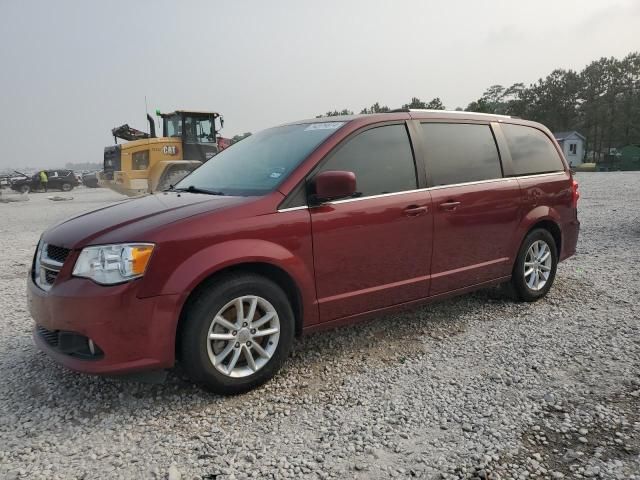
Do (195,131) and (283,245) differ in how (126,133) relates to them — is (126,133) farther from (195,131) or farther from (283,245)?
(283,245)

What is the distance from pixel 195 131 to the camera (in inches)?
632

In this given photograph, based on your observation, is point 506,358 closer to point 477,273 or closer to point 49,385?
point 477,273

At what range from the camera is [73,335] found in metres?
2.79

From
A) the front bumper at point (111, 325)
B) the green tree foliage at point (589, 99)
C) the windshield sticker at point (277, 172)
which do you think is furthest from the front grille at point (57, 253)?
the green tree foliage at point (589, 99)

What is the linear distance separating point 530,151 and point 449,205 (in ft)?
4.88

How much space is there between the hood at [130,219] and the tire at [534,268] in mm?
2879

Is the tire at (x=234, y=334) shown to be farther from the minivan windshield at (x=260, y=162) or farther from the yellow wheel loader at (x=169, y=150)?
the yellow wheel loader at (x=169, y=150)

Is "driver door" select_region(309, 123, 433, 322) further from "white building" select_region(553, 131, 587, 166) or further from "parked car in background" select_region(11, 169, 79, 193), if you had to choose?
"white building" select_region(553, 131, 587, 166)

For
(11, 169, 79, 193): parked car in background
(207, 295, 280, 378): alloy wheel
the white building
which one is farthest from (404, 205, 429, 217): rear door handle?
the white building

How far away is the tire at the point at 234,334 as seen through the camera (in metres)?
2.82

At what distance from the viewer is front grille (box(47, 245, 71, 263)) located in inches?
111

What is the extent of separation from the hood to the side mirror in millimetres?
478

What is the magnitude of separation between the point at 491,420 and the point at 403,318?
1.73 m

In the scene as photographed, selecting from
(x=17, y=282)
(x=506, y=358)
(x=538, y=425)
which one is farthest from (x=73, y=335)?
(x=17, y=282)
